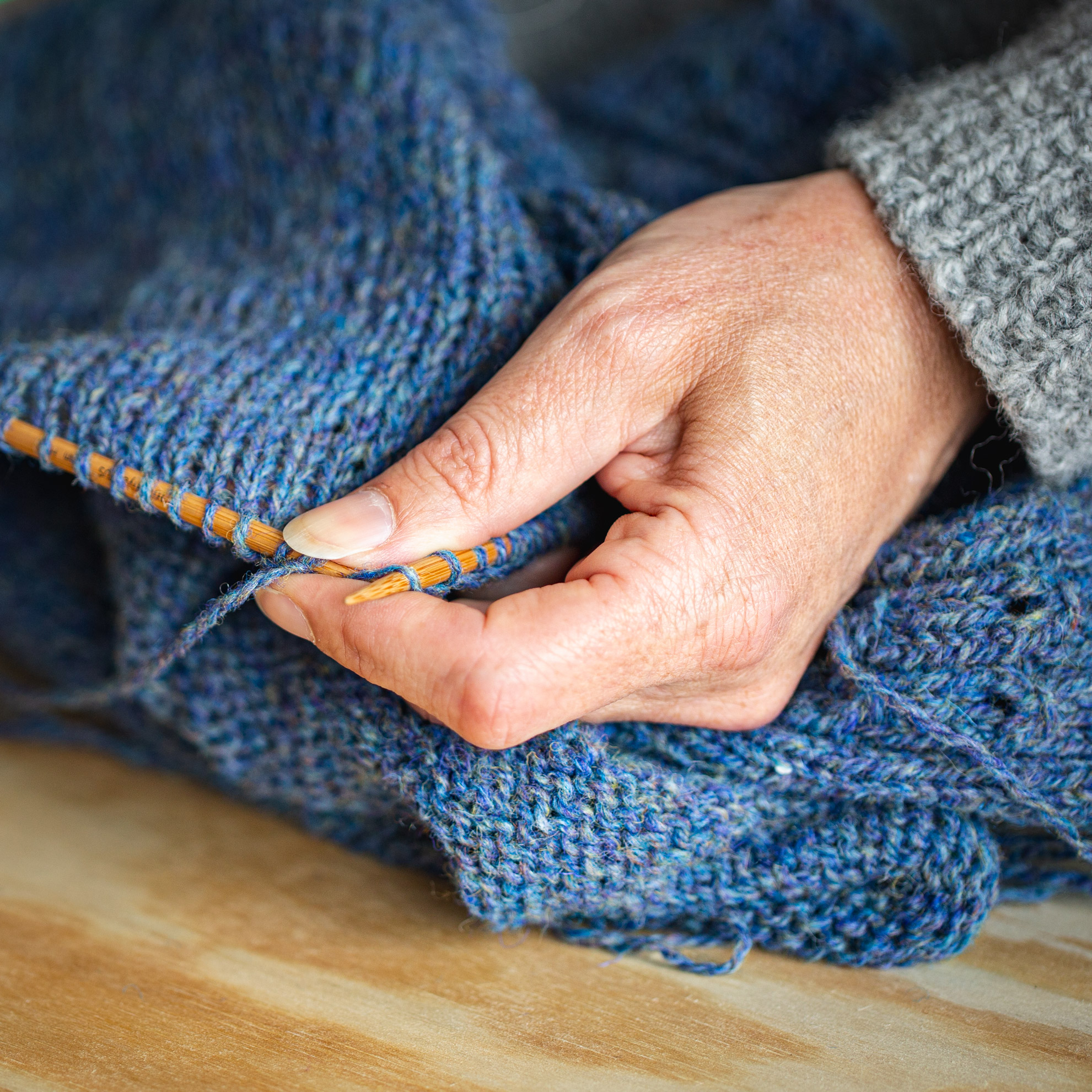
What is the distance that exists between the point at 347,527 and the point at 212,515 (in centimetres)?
14

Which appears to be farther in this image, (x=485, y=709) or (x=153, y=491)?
(x=153, y=491)

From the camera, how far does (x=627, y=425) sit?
772 millimetres

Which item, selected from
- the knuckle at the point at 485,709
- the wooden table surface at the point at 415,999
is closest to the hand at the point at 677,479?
the knuckle at the point at 485,709

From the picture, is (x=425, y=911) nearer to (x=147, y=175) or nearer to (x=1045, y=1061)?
(x=1045, y=1061)

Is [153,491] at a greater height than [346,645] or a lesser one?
greater

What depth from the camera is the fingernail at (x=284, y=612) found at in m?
0.74

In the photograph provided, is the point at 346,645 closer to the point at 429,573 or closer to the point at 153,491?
the point at 429,573

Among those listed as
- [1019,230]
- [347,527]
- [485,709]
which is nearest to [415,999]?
[485,709]

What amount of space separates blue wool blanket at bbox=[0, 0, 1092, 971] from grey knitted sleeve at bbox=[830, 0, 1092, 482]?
0.10 meters

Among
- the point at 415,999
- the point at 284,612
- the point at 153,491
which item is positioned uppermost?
the point at 153,491

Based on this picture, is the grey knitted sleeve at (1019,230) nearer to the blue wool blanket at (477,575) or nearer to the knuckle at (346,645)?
the blue wool blanket at (477,575)

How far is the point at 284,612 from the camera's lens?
748 millimetres

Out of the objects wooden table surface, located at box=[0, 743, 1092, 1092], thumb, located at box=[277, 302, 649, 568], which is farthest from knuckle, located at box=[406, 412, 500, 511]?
wooden table surface, located at box=[0, 743, 1092, 1092]

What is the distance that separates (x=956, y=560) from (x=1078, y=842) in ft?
0.83
